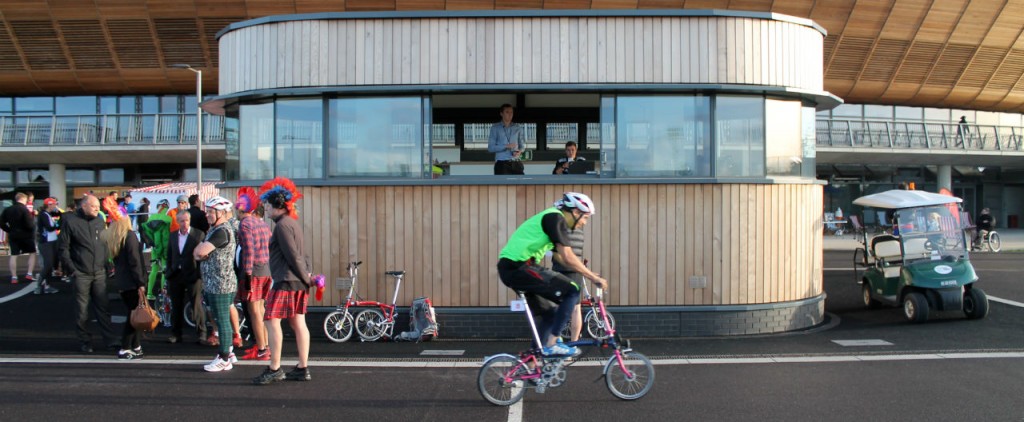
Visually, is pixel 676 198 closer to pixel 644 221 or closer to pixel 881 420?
pixel 644 221

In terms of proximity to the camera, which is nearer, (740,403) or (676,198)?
(740,403)

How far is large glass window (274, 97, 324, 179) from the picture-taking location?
10.0 meters

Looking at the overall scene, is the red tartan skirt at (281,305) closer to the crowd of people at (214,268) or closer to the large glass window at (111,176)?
the crowd of people at (214,268)

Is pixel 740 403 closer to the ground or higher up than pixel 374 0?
closer to the ground

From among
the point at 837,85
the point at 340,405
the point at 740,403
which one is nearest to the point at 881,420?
the point at 740,403

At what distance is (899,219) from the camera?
1227 centimetres

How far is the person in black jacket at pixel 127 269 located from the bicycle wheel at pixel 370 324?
2349mm

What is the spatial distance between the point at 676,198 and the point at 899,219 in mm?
4590

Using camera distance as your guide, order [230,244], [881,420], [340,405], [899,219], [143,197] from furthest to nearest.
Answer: [143,197]
[899,219]
[230,244]
[340,405]
[881,420]

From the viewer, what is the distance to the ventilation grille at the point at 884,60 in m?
28.9

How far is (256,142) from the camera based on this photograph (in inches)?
405

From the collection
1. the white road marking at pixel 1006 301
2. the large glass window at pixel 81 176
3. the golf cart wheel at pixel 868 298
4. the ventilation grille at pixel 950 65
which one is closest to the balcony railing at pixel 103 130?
the large glass window at pixel 81 176

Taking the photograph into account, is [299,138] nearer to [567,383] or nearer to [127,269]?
[127,269]

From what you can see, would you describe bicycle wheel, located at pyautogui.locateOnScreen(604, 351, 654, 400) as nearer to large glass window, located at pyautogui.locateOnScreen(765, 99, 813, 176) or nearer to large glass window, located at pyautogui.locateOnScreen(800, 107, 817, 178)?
large glass window, located at pyautogui.locateOnScreen(765, 99, 813, 176)
